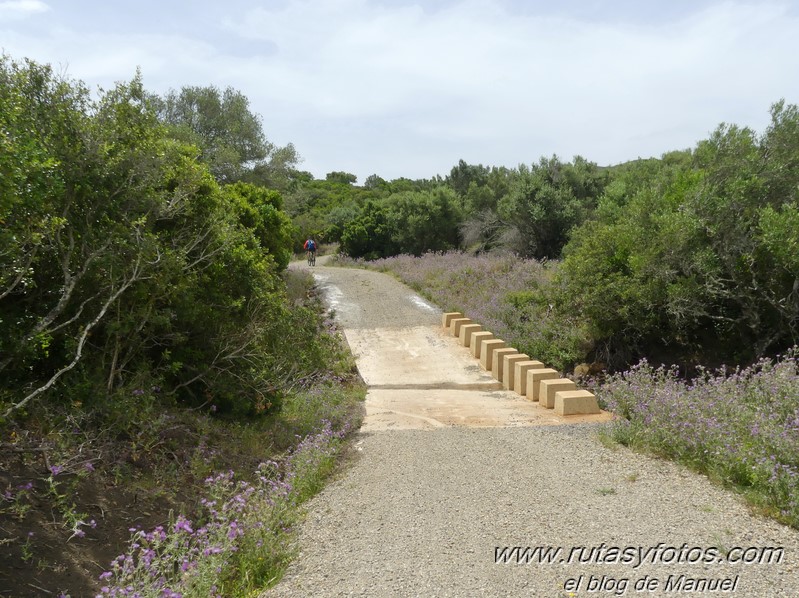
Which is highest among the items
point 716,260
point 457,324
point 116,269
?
point 716,260

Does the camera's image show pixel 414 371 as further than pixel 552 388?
Yes

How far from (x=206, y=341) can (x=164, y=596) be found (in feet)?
14.1

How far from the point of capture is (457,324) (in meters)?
15.1

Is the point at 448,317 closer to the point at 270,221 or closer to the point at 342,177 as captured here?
the point at 270,221

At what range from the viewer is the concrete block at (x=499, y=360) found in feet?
36.9

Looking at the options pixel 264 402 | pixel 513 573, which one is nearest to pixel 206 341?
pixel 264 402

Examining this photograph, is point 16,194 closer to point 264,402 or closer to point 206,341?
point 206,341

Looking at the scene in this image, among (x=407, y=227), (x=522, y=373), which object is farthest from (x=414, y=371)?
(x=407, y=227)

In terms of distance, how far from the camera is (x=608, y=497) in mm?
4555

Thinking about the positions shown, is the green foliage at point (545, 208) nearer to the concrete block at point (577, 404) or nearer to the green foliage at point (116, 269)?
Result: the concrete block at point (577, 404)

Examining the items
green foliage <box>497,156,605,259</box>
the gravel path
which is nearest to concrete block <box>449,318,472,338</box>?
the gravel path

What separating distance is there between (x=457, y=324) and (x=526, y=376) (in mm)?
5349

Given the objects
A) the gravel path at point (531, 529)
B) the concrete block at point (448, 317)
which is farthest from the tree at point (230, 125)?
the gravel path at point (531, 529)

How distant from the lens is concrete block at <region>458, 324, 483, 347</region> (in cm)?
1388
